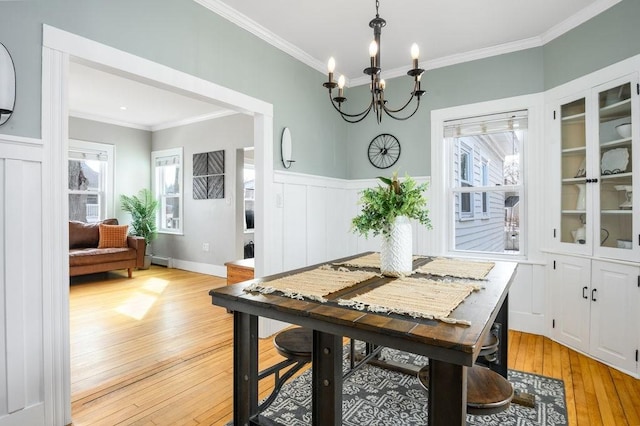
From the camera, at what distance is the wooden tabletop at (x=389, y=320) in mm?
996

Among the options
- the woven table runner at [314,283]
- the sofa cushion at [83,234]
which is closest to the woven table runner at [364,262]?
the woven table runner at [314,283]

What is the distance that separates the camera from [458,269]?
2010mm

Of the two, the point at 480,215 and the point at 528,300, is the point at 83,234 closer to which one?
the point at 480,215

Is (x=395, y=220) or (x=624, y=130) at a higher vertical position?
(x=624, y=130)

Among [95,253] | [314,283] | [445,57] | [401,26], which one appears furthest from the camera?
[95,253]

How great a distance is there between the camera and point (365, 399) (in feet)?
7.16

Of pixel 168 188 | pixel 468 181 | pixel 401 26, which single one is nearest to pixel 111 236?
pixel 168 188

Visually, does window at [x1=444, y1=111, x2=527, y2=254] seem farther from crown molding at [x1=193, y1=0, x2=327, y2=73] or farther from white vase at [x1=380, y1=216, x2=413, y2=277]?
white vase at [x1=380, y1=216, x2=413, y2=277]

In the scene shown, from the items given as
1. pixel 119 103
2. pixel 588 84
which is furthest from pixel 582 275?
pixel 119 103

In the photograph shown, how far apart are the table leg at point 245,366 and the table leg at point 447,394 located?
75 centimetres

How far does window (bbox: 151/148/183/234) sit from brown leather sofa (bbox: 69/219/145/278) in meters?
0.89

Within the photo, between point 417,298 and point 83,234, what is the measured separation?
599 centimetres

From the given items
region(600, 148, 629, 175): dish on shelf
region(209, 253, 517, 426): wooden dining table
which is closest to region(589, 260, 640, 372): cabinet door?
region(600, 148, 629, 175): dish on shelf

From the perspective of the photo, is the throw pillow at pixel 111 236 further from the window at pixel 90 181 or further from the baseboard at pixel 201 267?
the baseboard at pixel 201 267
